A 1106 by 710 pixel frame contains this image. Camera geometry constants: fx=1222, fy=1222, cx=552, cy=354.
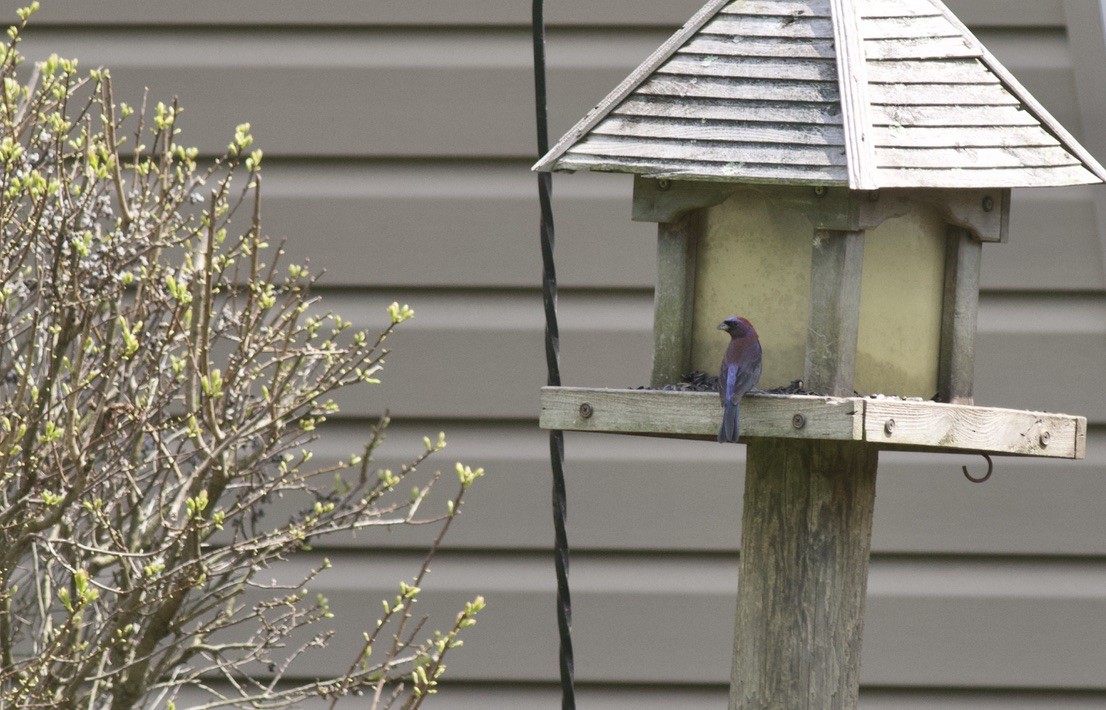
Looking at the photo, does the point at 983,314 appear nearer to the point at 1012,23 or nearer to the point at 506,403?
the point at 1012,23

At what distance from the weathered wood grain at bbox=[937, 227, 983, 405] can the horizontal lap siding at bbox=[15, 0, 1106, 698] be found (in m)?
1.24

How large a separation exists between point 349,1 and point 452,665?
2.01m

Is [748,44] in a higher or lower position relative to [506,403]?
higher

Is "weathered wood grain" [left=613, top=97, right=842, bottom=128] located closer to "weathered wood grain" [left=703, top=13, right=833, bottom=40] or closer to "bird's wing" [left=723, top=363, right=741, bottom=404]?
"weathered wood grain" [left=703, top=13, right=833, bottom=40]

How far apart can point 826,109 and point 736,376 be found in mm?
497

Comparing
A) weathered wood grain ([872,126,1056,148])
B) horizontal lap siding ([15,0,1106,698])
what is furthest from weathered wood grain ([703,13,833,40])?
horizontal lap siding ([15,0,1106,698])

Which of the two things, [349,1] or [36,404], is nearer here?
[36,404]

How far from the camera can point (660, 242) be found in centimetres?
236

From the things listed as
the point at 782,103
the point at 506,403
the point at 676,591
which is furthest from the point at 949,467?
the point at 782,103

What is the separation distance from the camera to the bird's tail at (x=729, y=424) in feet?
6.42

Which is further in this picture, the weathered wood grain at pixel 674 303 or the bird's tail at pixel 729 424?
the weathered wood grain at pixel 674 303

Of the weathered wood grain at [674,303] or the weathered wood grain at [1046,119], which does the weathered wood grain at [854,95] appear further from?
the weathered wood grain at [674,303]

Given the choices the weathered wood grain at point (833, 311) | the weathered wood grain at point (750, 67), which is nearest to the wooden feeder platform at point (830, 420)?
the weathered wood grain at point (833, 311)

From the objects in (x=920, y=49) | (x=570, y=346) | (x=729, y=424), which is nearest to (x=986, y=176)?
(x=920, y=49)
